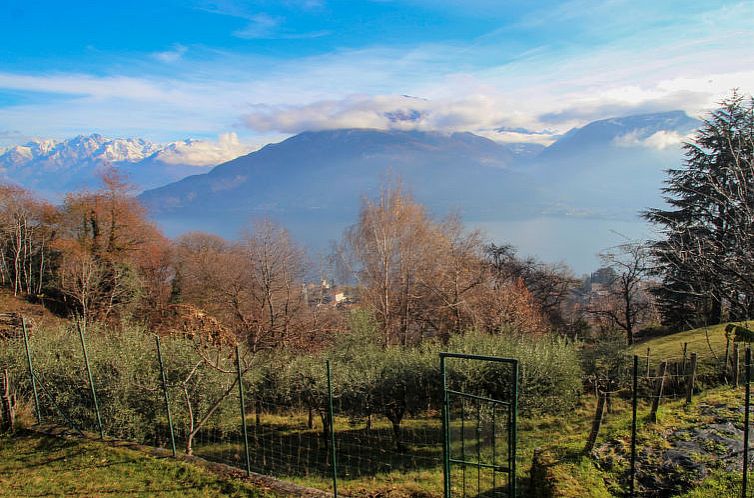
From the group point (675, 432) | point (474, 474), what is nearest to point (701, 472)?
point (675, 432)

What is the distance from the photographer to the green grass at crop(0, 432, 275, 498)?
614cm

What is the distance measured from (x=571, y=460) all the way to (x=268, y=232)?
1098 inches

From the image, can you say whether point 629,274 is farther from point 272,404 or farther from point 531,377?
point 272,404

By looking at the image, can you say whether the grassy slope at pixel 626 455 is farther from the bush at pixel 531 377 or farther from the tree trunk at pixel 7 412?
the tree trunk at pixel 7 412

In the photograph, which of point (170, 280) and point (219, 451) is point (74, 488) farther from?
point (170, 280)

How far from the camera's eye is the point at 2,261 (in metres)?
30.0

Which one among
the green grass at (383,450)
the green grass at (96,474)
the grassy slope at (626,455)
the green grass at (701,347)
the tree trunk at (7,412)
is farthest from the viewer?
the green grass at (701,347)

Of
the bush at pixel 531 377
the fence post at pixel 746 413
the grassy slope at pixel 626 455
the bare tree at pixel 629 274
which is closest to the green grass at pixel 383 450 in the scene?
the grassy slope at pixel 626 455

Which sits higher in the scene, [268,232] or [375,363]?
[268,232]

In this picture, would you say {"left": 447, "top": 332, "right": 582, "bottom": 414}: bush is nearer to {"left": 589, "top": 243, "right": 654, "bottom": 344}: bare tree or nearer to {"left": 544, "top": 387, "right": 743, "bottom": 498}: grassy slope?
{"left": 544, "top": 387, "right": 743, "bottom": 498}: grassy slope

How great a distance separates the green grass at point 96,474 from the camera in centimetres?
614

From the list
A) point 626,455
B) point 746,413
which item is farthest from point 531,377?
point 746,413

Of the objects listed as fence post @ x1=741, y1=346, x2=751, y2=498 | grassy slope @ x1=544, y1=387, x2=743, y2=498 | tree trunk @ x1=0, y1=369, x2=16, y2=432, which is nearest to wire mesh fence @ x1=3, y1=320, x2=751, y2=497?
grassy slope @ x1=544, y1=387, x2=743, y2=498

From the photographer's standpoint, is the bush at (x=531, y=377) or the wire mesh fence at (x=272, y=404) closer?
the wire mesh fence at (x=272, y=404)
